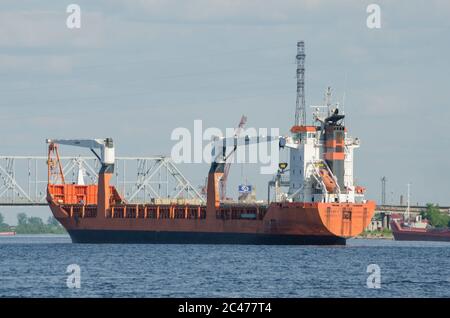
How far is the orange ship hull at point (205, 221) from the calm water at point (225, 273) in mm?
6688

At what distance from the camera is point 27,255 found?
99750 mm

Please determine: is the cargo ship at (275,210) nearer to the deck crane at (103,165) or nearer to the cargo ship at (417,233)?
the deck crane at (103,165)

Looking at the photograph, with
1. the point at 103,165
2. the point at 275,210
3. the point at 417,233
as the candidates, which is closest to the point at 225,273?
the point at 275,210

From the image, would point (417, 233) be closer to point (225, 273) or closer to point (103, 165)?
point (103, 165)

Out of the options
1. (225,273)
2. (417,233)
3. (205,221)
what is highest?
(205,221)

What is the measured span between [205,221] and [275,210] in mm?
→ 11405

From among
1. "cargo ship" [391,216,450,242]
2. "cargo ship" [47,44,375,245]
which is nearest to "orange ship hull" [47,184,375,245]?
"cargo ship" [47,44,375,245]

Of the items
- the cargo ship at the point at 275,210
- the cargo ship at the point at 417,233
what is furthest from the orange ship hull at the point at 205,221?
the cargo ship at the point at 417,233

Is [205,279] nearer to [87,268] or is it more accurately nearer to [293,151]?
[87,268]

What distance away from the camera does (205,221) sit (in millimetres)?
121250

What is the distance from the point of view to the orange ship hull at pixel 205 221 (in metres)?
110

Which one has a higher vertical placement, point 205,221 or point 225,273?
point 205,221

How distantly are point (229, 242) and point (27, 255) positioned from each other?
24732mm
